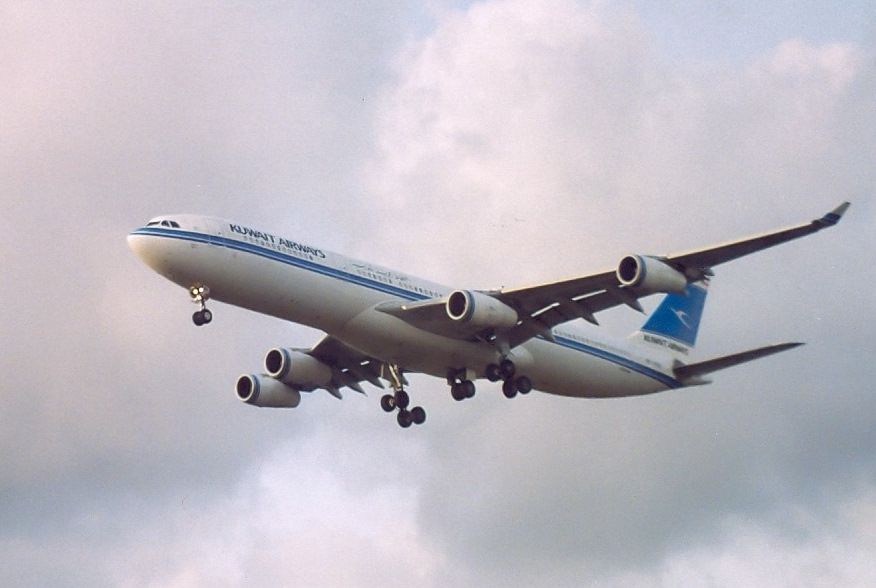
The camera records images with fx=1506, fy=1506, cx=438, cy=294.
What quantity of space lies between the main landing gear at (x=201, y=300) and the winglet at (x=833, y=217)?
19.6 m

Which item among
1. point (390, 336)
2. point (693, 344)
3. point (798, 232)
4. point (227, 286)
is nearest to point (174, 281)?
point (227, 286)

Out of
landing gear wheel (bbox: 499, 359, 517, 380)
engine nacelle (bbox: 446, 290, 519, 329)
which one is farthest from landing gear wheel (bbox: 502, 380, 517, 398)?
engine nacelle (bbox: 446, 290, 519, 329)

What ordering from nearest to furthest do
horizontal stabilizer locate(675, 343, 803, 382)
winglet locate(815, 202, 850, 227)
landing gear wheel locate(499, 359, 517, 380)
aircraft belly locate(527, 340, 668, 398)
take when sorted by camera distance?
1. winglet locate(815, 202, 850, 227)
2. horizontal stabilizer locate(675, 343, 803, 382)
3. landing gear wheel locate(499, 359, 517, 380)
4. aircraft belly locate(527, 340, 668, 398)

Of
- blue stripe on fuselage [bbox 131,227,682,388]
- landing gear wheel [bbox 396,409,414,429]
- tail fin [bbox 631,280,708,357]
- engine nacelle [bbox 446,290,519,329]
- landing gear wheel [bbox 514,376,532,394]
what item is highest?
tail fin [bbox 631,280,708,357]

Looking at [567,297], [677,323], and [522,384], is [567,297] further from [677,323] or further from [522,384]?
[677,323]

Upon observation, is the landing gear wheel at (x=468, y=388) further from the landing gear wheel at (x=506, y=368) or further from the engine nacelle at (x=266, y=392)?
the engine nacelle at (x=266, y=392)

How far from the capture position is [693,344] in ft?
213

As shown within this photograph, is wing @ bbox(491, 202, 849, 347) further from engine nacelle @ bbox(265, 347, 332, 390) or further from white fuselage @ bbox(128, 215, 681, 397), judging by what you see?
engine nacelle @ bbox(265, 347, 332, 390)

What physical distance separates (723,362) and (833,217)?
13.1 m

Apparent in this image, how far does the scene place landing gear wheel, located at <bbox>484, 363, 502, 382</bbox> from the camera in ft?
180

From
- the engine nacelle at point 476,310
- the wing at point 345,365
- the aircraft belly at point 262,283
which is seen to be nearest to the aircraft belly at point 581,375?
the engine nacelle at point 476,310

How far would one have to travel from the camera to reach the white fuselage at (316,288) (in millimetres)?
49000

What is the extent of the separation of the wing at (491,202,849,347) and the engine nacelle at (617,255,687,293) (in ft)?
1.04

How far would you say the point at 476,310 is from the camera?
51.0m
